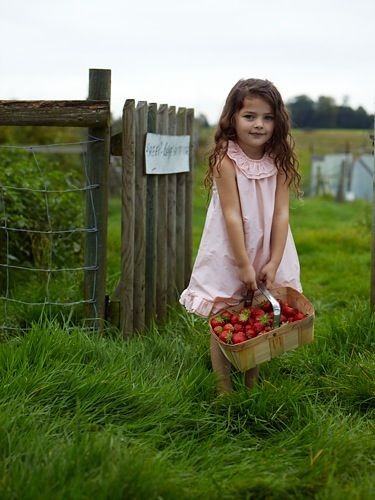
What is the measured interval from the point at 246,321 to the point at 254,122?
3.40 ft

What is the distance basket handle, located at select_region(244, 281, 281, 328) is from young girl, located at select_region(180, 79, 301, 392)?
49 mm

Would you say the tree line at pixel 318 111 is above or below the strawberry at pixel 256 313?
above

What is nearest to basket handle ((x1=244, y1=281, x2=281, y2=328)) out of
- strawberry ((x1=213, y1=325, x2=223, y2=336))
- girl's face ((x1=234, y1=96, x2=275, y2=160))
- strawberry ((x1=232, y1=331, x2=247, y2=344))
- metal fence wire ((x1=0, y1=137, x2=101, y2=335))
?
strawberry ((x1=232, y1=331, x2=247, y2=344))

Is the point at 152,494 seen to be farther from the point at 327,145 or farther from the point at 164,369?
the point at 327,145

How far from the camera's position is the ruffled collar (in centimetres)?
439

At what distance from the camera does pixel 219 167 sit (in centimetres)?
437

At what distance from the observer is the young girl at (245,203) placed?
437 cm

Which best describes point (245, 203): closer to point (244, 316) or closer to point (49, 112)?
point (244, 316)

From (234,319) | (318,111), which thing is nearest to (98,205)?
(234,319)

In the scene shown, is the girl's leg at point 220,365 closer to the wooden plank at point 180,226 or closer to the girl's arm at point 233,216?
the girl's arm at point 233,216

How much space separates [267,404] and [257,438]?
0.76 feet

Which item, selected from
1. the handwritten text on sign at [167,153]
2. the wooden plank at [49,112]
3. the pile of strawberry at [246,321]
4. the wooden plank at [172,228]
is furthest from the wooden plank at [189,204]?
the pile of strawberry at [246,321]

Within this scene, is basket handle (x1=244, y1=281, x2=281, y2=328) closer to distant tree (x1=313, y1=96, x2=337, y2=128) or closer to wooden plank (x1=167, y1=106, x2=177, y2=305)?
wooden plank (x1=167, y1=106, x2=177, y2=305)

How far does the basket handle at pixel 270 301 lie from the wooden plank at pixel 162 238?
1449mm
